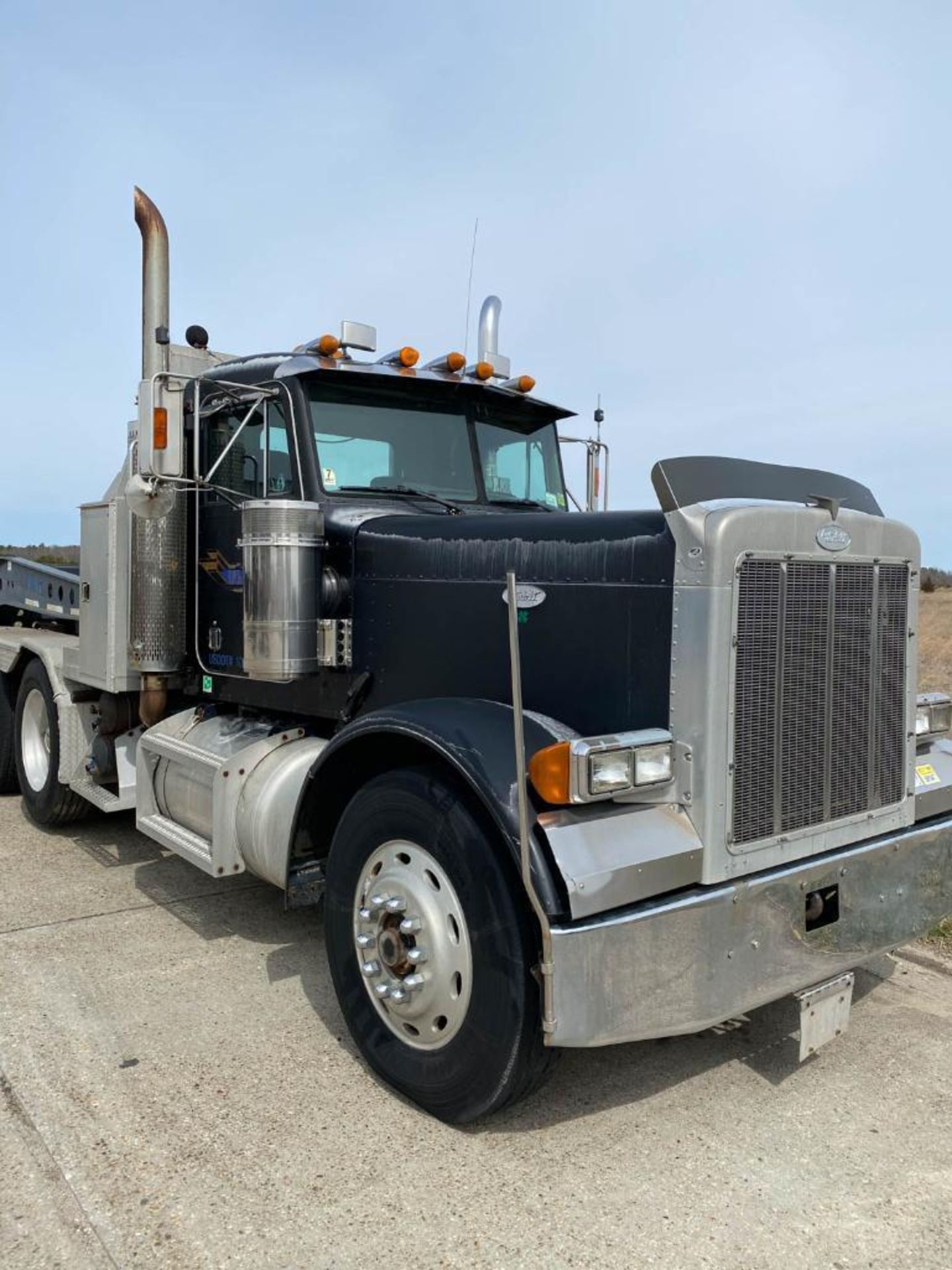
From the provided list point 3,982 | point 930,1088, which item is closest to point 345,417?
point 3,982

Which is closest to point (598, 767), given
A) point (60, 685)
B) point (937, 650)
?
point (60, 685)

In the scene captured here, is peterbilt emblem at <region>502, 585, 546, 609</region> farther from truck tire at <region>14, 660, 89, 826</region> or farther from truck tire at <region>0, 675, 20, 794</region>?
truck tire at <region>0, 675, 20, 794</region>

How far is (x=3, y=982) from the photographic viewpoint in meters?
3.95

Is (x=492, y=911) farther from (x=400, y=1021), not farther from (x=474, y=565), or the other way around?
(x=474, y=565)

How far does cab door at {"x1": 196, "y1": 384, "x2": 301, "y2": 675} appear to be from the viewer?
4359 mm

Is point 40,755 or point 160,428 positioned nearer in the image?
point 160,428

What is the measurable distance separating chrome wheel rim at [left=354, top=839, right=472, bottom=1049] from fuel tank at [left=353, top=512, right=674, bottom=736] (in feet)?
2.16

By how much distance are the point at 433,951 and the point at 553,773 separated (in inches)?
28.9

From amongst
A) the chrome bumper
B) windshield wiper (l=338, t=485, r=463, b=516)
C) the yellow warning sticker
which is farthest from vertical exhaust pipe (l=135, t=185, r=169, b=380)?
Answer: the yellow warning sticker

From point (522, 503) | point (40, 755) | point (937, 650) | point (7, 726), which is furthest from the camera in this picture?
point (937, 650)

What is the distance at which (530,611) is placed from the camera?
332 cm

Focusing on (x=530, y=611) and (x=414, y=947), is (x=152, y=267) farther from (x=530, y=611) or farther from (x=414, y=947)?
(x=414, y=947)

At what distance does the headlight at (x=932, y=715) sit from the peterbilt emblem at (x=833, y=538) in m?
0.82

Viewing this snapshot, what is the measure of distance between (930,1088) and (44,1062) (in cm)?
295
